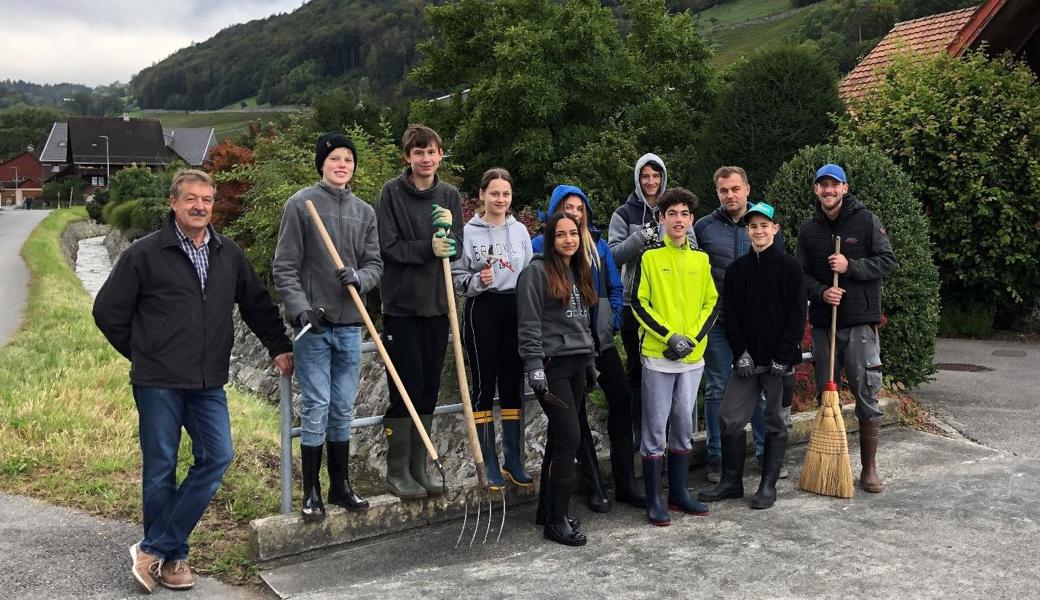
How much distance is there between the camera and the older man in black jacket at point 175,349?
4.33 metres

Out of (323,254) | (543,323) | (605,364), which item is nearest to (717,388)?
(605,364)

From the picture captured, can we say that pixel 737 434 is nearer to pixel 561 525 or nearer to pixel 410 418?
pixel 561 525

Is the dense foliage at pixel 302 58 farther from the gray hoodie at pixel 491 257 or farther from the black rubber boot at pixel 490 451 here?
the black rubber boot at pixel 490 451

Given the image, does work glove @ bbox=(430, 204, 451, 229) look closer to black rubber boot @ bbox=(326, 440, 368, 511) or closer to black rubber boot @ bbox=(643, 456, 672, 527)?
black rubber boot @ bbox=(326, 440, 368, 511)

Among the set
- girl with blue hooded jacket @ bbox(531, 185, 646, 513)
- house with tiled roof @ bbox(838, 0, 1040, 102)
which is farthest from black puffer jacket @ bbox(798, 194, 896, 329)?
house with tiled roof @ bbox(838, 0, 1040, 102)

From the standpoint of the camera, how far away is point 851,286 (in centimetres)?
592

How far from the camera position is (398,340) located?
5.15 m

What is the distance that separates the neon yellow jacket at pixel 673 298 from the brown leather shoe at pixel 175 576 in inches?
107

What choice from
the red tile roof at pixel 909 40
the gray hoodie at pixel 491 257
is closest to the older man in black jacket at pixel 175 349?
the gray hoodie at pixel 491 257

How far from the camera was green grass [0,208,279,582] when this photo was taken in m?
5.56

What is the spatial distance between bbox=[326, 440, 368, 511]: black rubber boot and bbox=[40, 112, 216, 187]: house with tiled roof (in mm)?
98000

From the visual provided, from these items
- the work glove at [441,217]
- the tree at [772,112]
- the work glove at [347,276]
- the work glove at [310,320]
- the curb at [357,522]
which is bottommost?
the curb at [357,522]

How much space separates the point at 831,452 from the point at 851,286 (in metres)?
1.06

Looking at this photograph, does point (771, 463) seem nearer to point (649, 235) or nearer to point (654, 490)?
point (654, 490)
